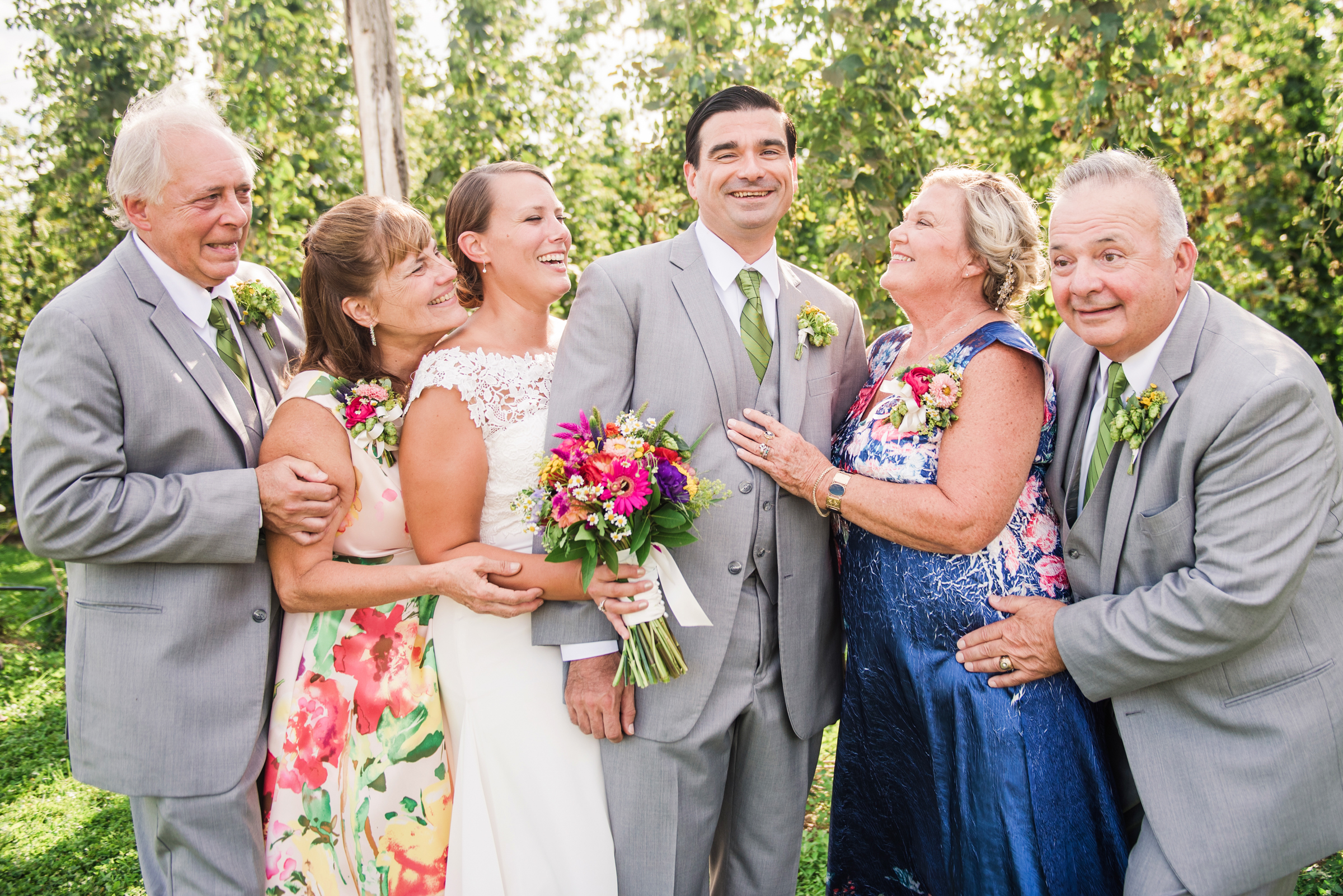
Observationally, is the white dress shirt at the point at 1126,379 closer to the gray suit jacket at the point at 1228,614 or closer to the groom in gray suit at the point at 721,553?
the gray suit jacket at the point at 1228,614

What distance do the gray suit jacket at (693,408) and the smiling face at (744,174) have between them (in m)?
0.17

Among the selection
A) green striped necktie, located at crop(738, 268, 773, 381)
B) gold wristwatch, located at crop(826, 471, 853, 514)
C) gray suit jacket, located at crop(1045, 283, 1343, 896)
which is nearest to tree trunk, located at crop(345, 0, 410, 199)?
green striped necktie, located at crop(738, 268, 773, 381)

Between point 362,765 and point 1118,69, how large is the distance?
5380 mm

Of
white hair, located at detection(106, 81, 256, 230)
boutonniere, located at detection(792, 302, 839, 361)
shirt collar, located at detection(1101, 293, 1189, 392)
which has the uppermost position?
white hair, located at detection(106, 81, 256, 230)

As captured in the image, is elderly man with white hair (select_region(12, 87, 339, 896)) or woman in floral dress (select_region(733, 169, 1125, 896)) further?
woman in floral dress (select_region(733, 169, 1125, 896))

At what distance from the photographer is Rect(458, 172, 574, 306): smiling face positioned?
10.4ft

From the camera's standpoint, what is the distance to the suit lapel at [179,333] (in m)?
2.91

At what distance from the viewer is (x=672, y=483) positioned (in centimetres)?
257

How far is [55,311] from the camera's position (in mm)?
2744

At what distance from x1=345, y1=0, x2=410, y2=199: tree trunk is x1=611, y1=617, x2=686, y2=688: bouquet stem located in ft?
12.7

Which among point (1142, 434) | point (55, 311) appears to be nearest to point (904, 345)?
point (1142, 434)

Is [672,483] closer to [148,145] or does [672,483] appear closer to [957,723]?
[957,723]

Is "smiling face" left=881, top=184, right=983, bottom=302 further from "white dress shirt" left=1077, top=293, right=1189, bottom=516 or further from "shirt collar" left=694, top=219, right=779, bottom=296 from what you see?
"white dress shirt" left=1077, top=293, right=1189, bottom=516

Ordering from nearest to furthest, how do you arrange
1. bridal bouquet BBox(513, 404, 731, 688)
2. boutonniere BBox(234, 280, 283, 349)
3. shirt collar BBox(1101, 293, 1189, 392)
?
1. bridal bouquet BBox(513, 404, 731, 688)
2. shirt collar BBox(1101, 293, 1189, 392)
3. boutonniere BBox(234, 280, 283, 349)
